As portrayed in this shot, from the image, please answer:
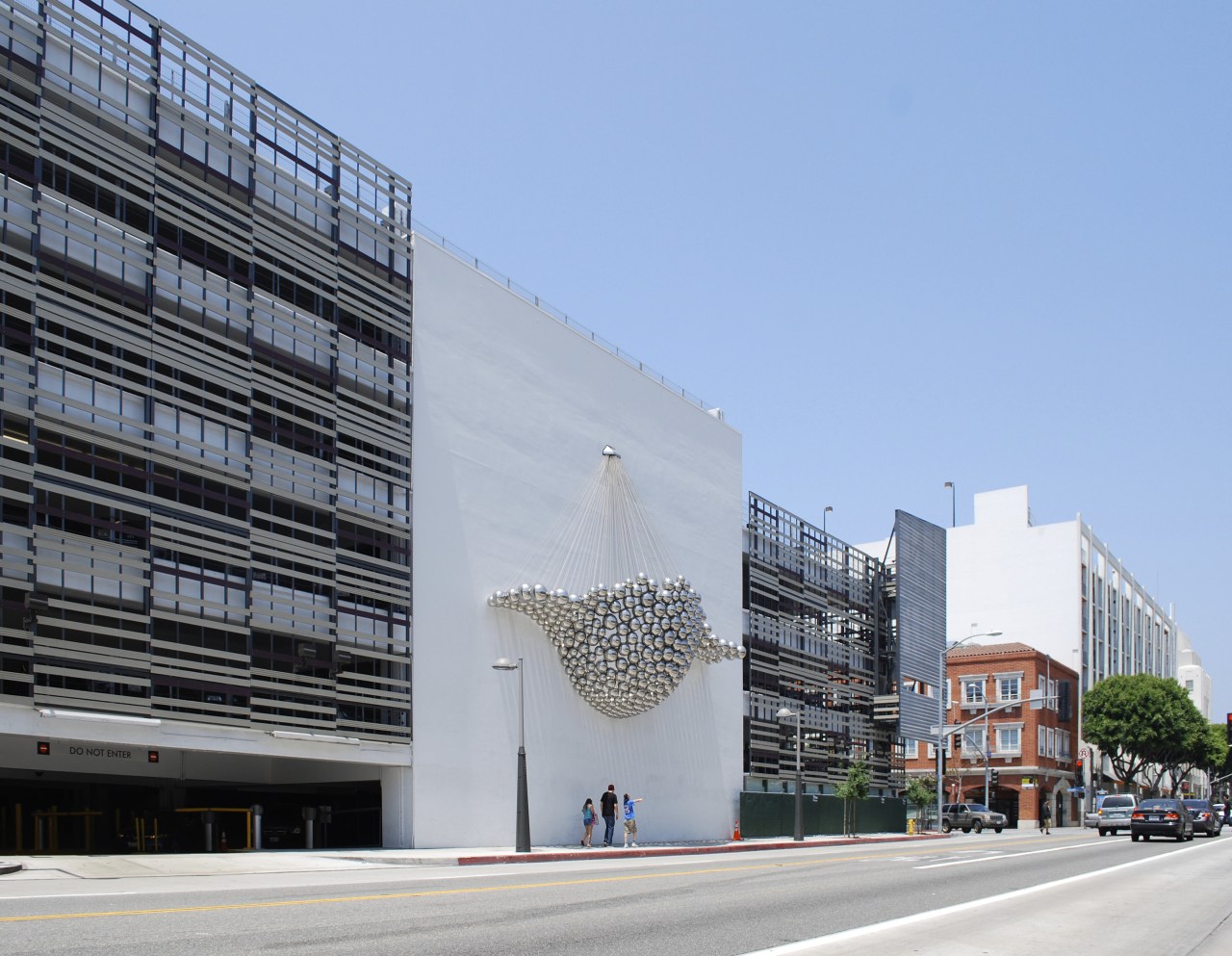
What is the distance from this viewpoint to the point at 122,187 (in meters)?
25.2

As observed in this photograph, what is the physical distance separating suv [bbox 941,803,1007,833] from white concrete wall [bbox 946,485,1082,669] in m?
26.3

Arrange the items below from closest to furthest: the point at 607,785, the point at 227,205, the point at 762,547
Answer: the point at 227,205 → the point at 607,785 → the point at 762,547

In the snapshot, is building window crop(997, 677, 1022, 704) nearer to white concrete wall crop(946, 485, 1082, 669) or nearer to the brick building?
the brick building

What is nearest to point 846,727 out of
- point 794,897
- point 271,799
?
point 271,799

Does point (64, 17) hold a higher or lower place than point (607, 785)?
higher

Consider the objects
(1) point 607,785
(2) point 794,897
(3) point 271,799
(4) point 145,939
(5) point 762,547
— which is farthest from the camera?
(5) point 762,547

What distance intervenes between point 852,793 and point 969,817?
2415 centimetres

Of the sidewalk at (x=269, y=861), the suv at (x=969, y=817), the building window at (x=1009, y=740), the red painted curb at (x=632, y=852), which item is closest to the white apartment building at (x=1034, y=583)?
the building window at (x=1009, y=740)

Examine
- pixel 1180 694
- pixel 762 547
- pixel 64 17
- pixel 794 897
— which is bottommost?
pixel 1180 694

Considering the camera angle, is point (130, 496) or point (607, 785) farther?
point (607, 785)

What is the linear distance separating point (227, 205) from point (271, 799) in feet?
52.1

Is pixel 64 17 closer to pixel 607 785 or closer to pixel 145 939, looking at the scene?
pixel 145 939

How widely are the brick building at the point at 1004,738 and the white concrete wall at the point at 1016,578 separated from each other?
602 centimetres

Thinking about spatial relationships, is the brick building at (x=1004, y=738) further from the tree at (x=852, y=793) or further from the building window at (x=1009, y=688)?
the tree at (x=852, y=793)
